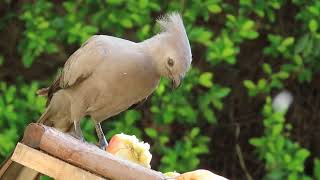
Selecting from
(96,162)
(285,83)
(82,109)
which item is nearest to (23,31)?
(285,83)

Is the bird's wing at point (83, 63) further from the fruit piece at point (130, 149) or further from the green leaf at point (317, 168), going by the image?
the green leaf at point (317, 168)

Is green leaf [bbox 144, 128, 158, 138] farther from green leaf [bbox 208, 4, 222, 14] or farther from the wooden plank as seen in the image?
the wooden plank

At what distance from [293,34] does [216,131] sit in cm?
51

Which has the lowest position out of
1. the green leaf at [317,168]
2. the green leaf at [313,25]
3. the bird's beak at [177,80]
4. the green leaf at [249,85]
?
the green leaf at [317,168]

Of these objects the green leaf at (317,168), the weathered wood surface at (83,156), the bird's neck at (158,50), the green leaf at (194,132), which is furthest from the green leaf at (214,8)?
the weathered wood surface at (83,156)

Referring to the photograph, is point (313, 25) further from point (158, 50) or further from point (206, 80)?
point (158, 50)

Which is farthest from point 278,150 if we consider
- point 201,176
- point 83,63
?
point 201,176

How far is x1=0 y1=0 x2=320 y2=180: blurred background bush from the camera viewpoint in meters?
2.94

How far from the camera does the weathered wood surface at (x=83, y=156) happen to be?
51.6 inches

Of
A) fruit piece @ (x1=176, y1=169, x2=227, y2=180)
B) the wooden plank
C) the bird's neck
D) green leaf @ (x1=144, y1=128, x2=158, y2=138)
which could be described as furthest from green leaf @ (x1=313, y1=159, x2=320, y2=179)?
the wooden plank

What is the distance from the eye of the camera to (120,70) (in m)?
1.68

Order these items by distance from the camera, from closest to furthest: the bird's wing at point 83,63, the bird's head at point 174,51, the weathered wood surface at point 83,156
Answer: the weathered wood surface at point 83,156, the bird's head at point 174,51, the bird's wing at point 83,63

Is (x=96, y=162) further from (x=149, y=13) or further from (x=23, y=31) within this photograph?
(x=23, y=31)

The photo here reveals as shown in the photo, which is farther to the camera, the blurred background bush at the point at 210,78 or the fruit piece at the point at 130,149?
the blurred background bush at the point at 210,78
